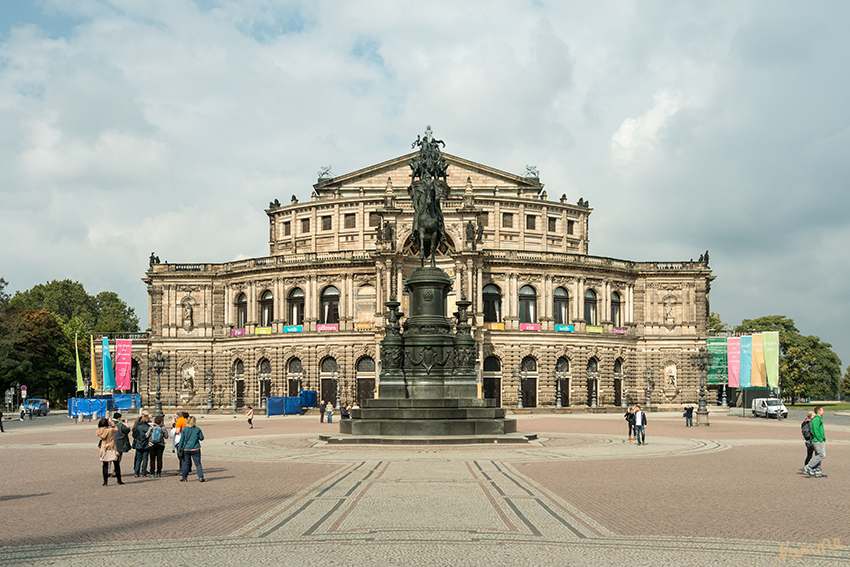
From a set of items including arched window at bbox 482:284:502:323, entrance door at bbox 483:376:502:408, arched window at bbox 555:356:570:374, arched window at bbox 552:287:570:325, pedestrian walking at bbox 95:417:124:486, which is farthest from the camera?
arched window at bbox 552:287:570:325

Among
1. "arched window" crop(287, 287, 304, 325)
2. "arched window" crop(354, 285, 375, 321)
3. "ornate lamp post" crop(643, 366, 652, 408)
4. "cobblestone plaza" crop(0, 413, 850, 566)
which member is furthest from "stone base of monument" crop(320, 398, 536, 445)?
"ornate lamp post" crop(643, 366, 652, 408)

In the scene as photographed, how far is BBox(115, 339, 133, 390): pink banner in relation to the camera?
80062 millimetres

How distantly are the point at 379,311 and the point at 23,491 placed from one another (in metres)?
58.4

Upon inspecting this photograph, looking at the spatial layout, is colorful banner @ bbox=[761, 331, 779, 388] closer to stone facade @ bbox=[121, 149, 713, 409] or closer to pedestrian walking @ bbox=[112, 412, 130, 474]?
stone facade @ bbox=[121, 149, 713, 409]

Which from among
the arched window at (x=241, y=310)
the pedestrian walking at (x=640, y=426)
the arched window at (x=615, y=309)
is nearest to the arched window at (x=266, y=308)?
the arched window at (x=241, y=310)

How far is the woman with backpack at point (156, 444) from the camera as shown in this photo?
20188 mm

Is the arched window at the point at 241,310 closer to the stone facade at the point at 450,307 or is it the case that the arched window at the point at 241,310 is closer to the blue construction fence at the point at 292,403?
the stone facade at the point at 450,307

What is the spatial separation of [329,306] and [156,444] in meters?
59.3

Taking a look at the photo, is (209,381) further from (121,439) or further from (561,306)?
(121,439)

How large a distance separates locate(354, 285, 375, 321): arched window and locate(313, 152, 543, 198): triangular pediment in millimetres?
14379

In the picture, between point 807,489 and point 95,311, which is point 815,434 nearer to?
point 807,489

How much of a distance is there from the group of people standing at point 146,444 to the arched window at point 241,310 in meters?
62.5

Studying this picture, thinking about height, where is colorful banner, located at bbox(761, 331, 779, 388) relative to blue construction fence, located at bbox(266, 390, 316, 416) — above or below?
above

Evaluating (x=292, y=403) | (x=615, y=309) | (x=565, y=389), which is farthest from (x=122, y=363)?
(x=615, y=309)
